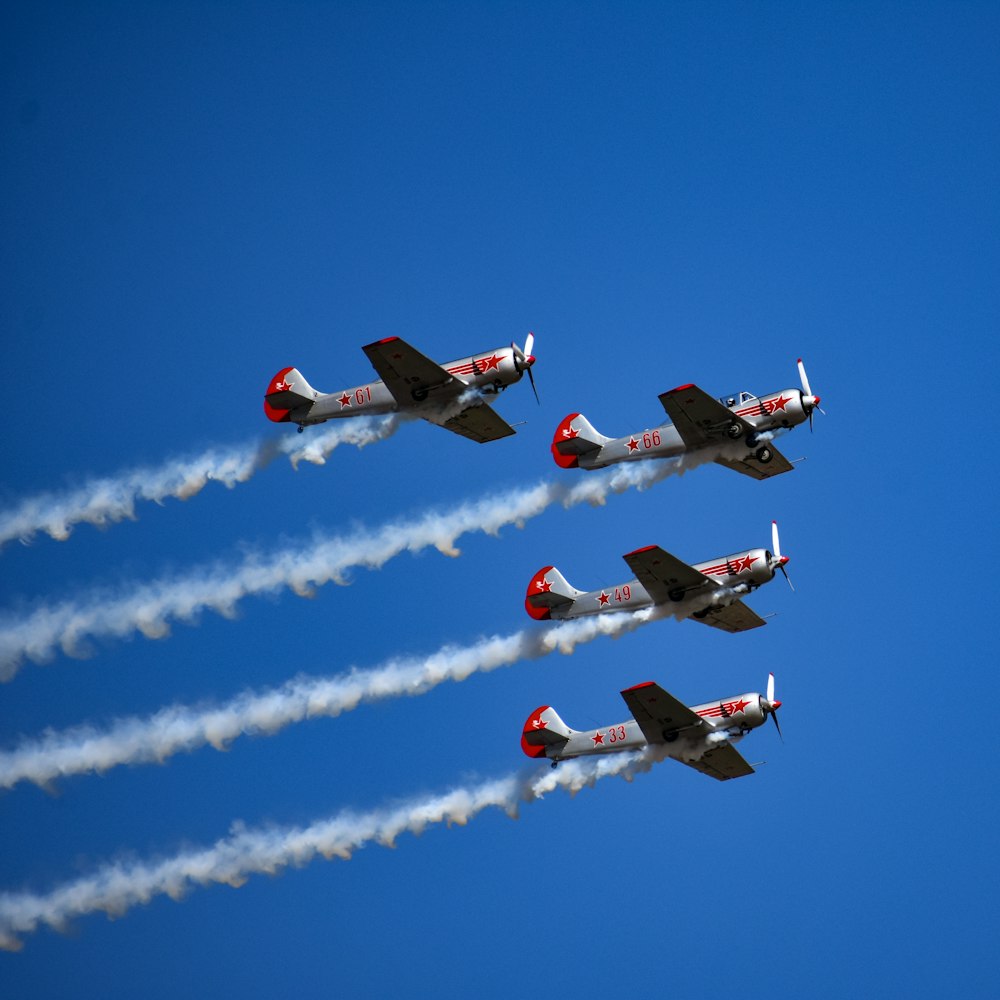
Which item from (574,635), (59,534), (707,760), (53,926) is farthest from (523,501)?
(53,926)

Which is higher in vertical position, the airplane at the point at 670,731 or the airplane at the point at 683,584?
the airplane at the point at 683,584

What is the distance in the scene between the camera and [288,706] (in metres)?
66.2

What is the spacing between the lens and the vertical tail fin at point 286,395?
6581 centimetres

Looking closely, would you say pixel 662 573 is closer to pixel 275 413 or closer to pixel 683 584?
pixel 683 584

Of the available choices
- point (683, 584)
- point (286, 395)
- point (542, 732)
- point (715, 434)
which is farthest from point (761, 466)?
point (286, 395)

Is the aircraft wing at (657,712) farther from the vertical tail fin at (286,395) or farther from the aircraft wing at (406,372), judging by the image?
the vertical tail fin at (286,395)

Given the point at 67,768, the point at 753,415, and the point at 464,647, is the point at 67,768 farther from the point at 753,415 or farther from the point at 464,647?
the point at 753,415

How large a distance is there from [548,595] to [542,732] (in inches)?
158

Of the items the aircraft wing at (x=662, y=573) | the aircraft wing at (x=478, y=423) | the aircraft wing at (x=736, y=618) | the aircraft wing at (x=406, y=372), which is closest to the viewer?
the aircraft wing at (x=406, y=372)

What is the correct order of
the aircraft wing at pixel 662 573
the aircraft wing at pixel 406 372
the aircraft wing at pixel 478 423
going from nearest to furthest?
the aircraft wing at pixel 406 372
the aircraft wing at pixel 662 573
the aircraft wing at pixel 478 423

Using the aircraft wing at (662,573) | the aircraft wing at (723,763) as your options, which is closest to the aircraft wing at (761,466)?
the aircraft wing at (662,573)

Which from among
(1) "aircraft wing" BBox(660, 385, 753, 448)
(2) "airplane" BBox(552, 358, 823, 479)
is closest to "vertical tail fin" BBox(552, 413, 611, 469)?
(2) "airplane" BBox(552, 358, 823, 479)

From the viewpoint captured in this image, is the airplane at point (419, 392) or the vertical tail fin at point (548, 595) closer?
the airplane at point (419, 392)

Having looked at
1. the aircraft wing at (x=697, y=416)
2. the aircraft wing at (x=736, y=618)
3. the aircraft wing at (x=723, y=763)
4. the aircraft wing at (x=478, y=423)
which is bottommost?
the aircraft wing at (x=723, y=763)
